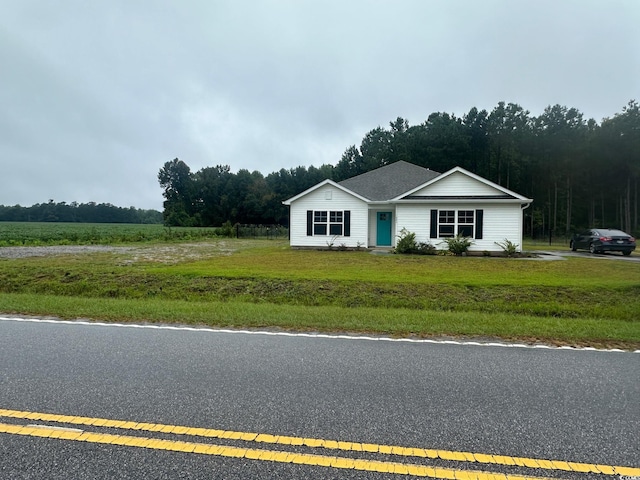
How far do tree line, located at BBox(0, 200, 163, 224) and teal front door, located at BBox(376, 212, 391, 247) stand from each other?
303ft

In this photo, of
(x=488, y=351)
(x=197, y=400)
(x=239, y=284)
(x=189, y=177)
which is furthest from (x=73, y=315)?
(x=189, y=177)

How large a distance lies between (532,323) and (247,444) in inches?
232

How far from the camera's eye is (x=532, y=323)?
22.3 ft

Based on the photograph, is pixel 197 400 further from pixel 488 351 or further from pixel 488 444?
pixel 488 351

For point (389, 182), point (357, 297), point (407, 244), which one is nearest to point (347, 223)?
point (407, 244)

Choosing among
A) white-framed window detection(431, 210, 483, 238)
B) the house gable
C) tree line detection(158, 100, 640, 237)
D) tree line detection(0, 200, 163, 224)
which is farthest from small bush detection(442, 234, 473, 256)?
tree line detection(0, 200, 163, 224)

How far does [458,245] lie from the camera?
1891 cm

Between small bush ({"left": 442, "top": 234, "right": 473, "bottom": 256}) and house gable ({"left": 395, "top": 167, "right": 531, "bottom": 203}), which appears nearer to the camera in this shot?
small bush ({"left": 442, "top": 234, "right": 473, "bottom": 256})

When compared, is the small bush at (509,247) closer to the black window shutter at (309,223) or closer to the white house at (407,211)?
the white house at (407,211)

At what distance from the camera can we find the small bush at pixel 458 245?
745 inches

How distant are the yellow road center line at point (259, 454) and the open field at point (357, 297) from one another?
11.6ft

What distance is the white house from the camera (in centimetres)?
1928

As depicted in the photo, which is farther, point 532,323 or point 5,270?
point 5,270

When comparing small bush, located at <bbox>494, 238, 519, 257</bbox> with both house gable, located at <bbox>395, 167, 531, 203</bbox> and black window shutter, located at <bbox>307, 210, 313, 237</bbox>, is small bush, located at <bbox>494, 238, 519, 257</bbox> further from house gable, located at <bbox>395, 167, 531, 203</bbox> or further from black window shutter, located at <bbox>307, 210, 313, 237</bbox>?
black window shutter, located at <bbox>307, 210, 313, 237</bbox>
